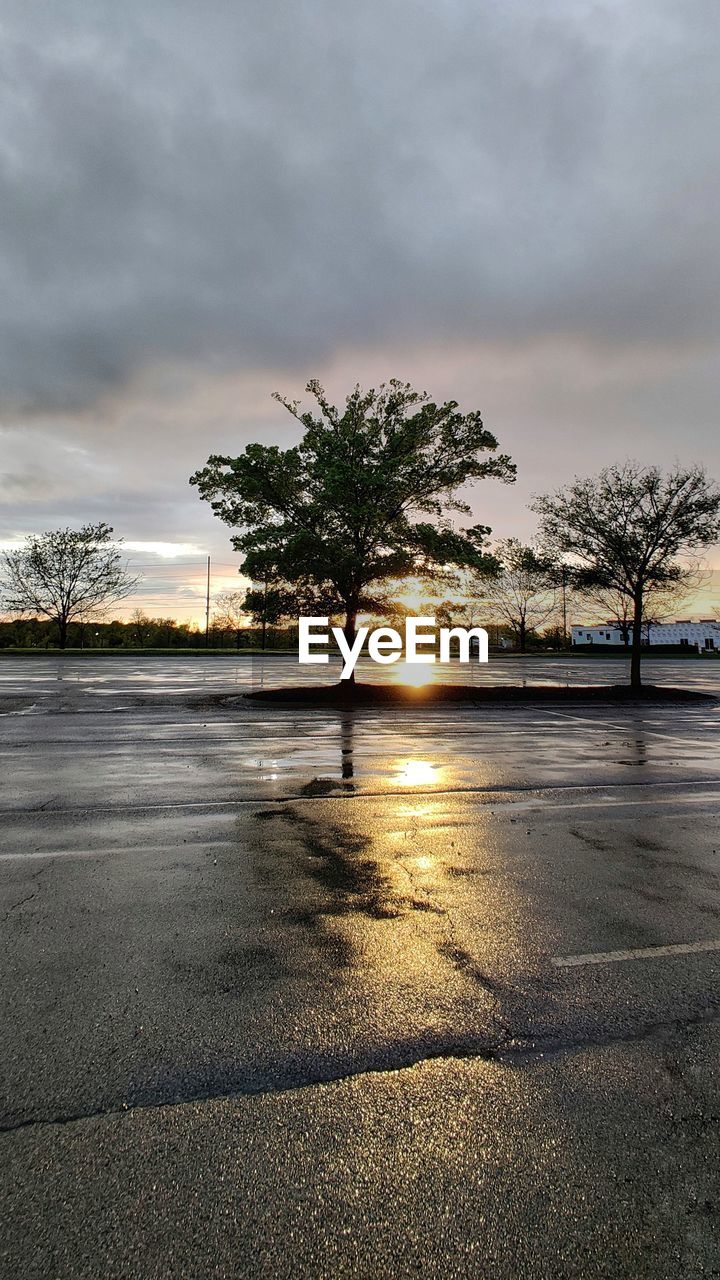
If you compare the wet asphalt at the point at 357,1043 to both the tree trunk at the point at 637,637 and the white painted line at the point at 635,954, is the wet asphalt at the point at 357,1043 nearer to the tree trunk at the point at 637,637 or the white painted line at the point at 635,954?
the white painted line at the point at 635,954

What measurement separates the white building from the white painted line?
8786 cm

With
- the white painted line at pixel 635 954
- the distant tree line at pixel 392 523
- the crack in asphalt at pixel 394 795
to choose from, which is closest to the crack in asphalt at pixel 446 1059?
the white painted line at pixel 635 954

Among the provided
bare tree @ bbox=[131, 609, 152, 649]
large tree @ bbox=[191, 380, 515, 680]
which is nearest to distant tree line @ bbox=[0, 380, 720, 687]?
large tree @ bbox=[191, 380, 515, 680]

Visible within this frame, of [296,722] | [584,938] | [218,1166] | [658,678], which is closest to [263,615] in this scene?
[296,722]

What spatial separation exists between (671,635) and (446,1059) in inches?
4318

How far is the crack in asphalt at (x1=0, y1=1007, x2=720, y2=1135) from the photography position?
2393 millimetres

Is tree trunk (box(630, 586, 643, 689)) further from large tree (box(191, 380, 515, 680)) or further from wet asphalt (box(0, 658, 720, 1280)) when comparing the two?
wet asphalt (box(0, 658, 720, 1280))

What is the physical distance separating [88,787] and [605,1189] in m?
7.14

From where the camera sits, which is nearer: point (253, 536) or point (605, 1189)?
point (605, 1189)

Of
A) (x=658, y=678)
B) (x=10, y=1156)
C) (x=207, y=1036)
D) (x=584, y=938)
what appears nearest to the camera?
(x=10, y=1156)

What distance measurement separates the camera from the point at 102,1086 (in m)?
2.53

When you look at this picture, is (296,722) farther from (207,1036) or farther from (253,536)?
(207,1036)

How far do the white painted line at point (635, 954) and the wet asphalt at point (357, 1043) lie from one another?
0.16 ft

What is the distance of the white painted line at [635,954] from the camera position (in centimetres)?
356
